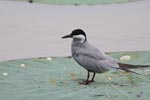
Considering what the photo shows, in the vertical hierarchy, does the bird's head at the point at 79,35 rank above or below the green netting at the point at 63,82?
above

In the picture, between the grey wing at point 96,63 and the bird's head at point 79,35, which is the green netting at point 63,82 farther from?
the bird's head at point 79,35

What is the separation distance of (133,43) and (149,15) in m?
0.93

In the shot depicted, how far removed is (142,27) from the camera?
4.68 meters

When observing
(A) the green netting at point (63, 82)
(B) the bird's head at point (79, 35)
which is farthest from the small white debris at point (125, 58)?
(B) the bird's head at point (79, 35)

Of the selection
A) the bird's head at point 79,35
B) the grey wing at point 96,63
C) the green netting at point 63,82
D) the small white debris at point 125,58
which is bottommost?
the green netting at point 63,82

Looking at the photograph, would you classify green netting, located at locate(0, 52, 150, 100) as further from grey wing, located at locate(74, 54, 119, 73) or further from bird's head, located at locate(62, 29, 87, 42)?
bird's head, located at locate(62, 29, 87, 42)

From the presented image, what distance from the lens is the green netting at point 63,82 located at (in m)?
2.65

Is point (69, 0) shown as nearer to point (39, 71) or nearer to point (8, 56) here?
point (8, 56)

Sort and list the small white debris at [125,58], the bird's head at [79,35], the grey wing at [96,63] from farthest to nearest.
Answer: the small white debris at [125,58] → the bird's head at [79,35] → the grey wing at [96,63]

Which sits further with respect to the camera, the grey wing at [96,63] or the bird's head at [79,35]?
the bird's head at [79,35]

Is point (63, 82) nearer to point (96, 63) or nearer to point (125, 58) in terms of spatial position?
point (96, 63)

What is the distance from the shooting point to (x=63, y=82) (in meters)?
2.87

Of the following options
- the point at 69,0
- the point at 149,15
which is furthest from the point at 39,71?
the point at 69,0

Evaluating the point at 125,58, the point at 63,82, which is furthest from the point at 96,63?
the point at 125,58
